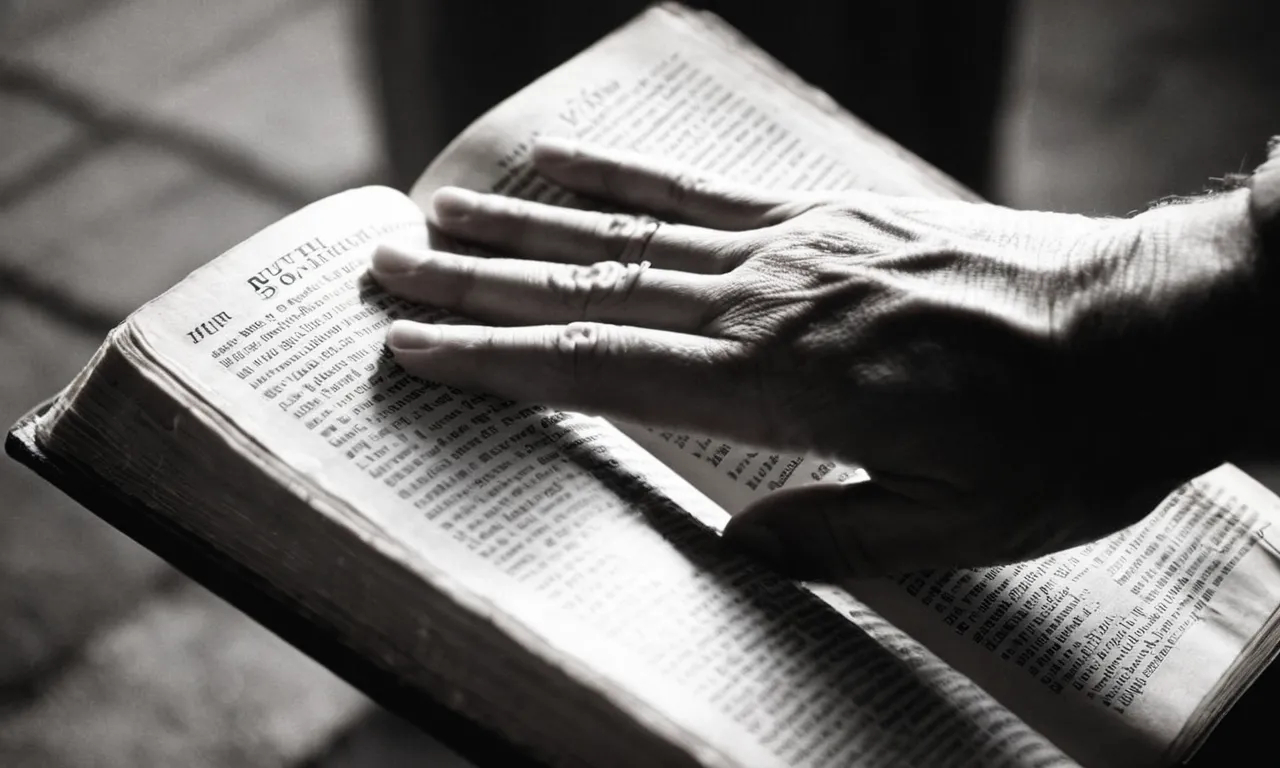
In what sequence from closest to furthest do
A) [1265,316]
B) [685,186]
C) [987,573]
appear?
[1265,316] < [987,573] < [685,186]

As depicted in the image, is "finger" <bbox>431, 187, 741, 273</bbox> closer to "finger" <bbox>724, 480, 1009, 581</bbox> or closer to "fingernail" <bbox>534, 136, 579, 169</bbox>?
"fingernail" <bbox>534, 136, 579, 169</bbox>

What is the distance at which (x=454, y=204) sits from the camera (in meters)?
0.76

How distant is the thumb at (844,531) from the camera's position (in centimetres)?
62

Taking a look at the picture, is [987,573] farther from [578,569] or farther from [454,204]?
[454,204]

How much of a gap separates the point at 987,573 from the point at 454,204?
41 cm

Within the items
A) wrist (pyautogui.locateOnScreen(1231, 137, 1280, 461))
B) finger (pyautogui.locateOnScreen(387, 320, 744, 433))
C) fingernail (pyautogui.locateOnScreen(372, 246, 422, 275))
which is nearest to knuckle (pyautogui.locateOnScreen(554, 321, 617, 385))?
finger (pyautogui.locateOnScreen(387, 320, 744, 433))

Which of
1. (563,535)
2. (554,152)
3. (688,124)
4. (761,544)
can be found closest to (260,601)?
(563,535)

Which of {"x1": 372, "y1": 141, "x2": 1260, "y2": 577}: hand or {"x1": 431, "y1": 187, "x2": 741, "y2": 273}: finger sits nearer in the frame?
{"x1": 372, "y1": 141, "x2": 1260, "y2": 577}: hand

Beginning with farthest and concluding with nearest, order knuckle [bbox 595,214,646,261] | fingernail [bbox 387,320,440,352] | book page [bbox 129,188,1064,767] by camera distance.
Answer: knuckle [bbox 595,214,646,261]
fingernail [bbox 387,320,440,352]
book page [bbox 129,188,1064,767]

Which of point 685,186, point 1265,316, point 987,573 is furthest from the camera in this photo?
point 685,186

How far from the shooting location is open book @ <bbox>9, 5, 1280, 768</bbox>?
56 centimetres

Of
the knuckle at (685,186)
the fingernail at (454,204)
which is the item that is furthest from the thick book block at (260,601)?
the knuckle at (685,186)

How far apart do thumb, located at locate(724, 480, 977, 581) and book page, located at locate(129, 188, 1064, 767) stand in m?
0.02

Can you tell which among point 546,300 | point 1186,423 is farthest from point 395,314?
point 1186,423
